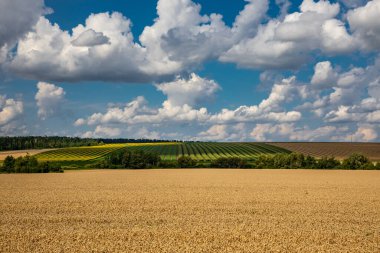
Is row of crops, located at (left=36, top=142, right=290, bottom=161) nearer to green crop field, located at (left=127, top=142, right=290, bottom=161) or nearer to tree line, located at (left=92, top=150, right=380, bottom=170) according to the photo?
green crop field, located at (left=127, top=142, right=290, bottom=161)

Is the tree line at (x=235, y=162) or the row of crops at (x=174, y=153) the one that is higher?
the row of crops at (x=174, y=153)

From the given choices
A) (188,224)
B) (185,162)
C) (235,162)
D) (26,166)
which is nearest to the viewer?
(188,224)

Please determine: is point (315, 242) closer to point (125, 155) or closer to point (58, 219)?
point (58, 219)

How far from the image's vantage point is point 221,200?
109 ft

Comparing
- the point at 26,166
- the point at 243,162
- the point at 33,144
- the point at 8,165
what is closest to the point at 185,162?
the point at 243,162

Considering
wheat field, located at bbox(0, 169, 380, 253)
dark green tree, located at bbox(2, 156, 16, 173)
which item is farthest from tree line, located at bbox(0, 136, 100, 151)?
wheat field, located at bbox(0, 169, 380, 253)

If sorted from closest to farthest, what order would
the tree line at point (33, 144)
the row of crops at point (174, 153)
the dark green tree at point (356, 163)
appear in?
the dark green tree at point (356, 163), the row of crops at point (174, 153), the tree line at point (33, 144)

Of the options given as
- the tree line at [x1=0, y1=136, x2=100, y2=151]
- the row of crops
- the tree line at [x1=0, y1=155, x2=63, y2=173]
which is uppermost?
the tree line at [x1=0, y1=136, x2=100, y2=151]

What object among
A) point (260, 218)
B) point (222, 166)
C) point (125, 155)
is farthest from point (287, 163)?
point (260, 218)

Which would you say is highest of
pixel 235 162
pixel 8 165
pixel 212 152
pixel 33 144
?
pixel 33 144

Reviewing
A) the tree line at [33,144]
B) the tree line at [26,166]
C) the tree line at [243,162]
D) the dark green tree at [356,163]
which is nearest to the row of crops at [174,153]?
the tree line at [243,162]

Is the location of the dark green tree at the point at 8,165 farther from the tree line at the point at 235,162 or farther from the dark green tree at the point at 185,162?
the dark green tree at the point at 185,162

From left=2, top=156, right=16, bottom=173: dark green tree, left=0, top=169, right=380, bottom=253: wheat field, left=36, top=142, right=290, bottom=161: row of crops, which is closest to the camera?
left=0, top=169, right=380, bottom=253: wheat field

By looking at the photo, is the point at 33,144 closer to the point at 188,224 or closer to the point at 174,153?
the point at 174,153
